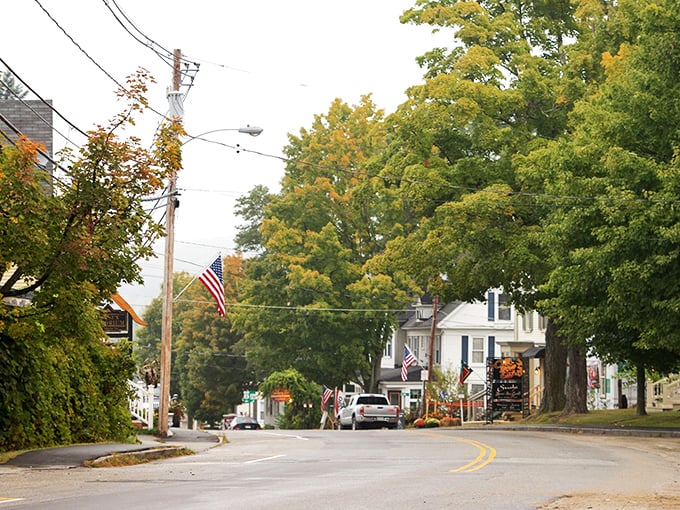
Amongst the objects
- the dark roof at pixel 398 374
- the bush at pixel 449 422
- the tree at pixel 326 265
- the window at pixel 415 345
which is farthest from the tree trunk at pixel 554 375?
the window at pixel 415 345

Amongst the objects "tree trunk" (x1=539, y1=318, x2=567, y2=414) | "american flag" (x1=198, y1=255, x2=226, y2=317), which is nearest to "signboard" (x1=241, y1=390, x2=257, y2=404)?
"tree trunk" (x1=539, y1=318, x2=567, y2=414)

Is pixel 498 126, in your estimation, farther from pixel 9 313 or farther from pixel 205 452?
pixel 9 313

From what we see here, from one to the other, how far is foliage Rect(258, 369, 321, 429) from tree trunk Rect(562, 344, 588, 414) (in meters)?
23.3

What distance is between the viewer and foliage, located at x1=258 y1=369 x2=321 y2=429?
6750 cm

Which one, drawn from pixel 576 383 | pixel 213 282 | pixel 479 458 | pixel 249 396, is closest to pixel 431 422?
pixel 576 383

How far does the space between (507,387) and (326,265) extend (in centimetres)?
1511

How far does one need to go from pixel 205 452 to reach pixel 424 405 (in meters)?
38.1

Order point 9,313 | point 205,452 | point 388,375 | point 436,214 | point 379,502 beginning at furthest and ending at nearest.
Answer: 1. point 388,375
2. point 436,214
3. point 205,452
4. point 9,313
5. point 379,502

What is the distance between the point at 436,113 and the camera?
4434 centimetres

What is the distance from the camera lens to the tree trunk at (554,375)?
160ft

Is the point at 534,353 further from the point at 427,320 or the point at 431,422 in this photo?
the point at 427,320

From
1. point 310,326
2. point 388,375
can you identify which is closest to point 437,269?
point 310,326

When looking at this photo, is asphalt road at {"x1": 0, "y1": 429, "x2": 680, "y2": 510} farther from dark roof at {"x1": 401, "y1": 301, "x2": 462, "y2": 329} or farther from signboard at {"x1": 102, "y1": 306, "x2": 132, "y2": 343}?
dark roof at {"x1": 401, "y1": 301, "x2": 462, "y2": 329}

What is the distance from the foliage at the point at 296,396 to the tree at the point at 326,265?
1253mm
